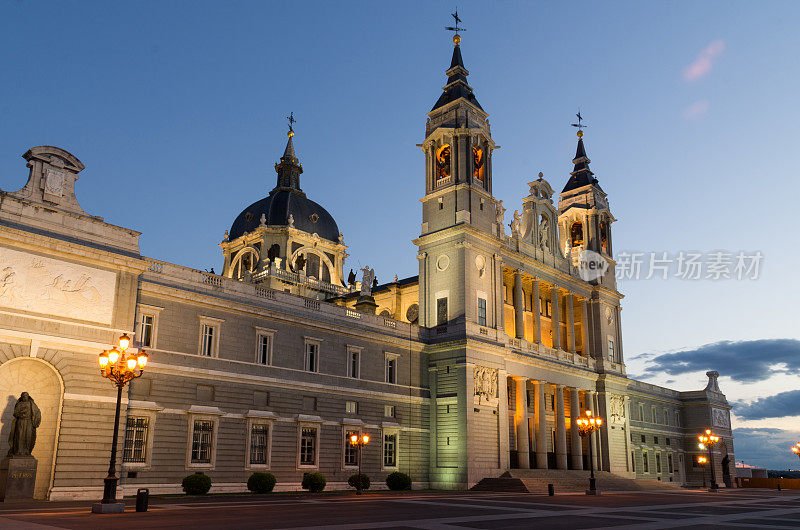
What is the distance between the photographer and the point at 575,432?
6119 centimetres

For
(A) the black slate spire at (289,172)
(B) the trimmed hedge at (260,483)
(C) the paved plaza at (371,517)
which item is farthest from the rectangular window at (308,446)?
(A) the black slate spire at (289,172)

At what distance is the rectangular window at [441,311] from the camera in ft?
172

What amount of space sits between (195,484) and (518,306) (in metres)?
33.3

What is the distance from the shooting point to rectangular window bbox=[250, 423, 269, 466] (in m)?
38.3

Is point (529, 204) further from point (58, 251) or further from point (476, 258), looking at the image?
point (58, 251)

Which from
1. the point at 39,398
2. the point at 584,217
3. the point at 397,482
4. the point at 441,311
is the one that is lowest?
the point at 397,482

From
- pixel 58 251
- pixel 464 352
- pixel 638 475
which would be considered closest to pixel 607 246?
pixel 638 475

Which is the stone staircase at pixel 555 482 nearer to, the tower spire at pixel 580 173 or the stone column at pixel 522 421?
the stone column at pixel 522 421

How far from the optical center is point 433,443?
49.5 metres

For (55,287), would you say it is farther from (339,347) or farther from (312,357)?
(339,347)

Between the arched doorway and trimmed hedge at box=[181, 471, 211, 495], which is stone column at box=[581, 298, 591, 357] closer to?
trimmed hedge at box=[181, 471, 211, 495]

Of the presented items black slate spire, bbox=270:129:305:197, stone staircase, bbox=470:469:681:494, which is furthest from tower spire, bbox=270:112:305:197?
stone staircase, bbox=470:469:681:494

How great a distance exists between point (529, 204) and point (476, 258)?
14268 millimetres

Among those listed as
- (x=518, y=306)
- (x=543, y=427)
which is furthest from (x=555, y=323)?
(x=543, y=427)
